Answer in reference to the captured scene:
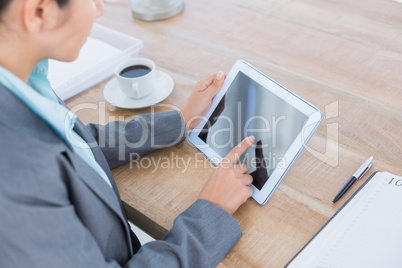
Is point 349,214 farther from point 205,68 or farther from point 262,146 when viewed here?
point 205,68

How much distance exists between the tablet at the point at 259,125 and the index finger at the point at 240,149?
14mm

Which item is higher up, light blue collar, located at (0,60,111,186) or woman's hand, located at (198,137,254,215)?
light blue collar, located at (0,60,111,186)

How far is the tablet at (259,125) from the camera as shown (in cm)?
77

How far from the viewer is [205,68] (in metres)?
1.10

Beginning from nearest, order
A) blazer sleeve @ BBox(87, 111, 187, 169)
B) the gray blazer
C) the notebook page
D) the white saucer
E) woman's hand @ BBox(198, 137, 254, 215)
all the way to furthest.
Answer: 1. the gray blazer
2. the notebook page
3. woman's hand @ BBox(198, 137, 254, 215)
4. blazer sleeve @ BBox(87, 111, 187, 169)
5. the white saucer

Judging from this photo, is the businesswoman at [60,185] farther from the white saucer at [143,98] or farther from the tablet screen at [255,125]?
the white saucer at [143,98]

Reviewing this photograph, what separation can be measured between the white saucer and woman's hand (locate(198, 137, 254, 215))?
29 cm

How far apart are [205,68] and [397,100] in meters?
0.48

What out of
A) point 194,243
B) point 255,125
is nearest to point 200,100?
point 255,125

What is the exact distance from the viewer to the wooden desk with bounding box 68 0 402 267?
2.46 ft

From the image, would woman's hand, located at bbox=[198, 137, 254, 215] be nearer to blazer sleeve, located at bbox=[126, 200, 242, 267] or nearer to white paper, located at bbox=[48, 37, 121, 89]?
blazer sleeve, located at bbox=[126, 200, 242, 267]

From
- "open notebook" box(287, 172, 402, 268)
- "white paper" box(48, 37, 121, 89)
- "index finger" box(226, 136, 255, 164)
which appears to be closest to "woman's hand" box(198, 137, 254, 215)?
"index finger" box(226, 136, 255, 164)

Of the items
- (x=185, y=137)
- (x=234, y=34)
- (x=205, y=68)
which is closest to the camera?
(x=185, y=137)

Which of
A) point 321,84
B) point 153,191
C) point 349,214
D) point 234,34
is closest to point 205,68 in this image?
point 234,34
